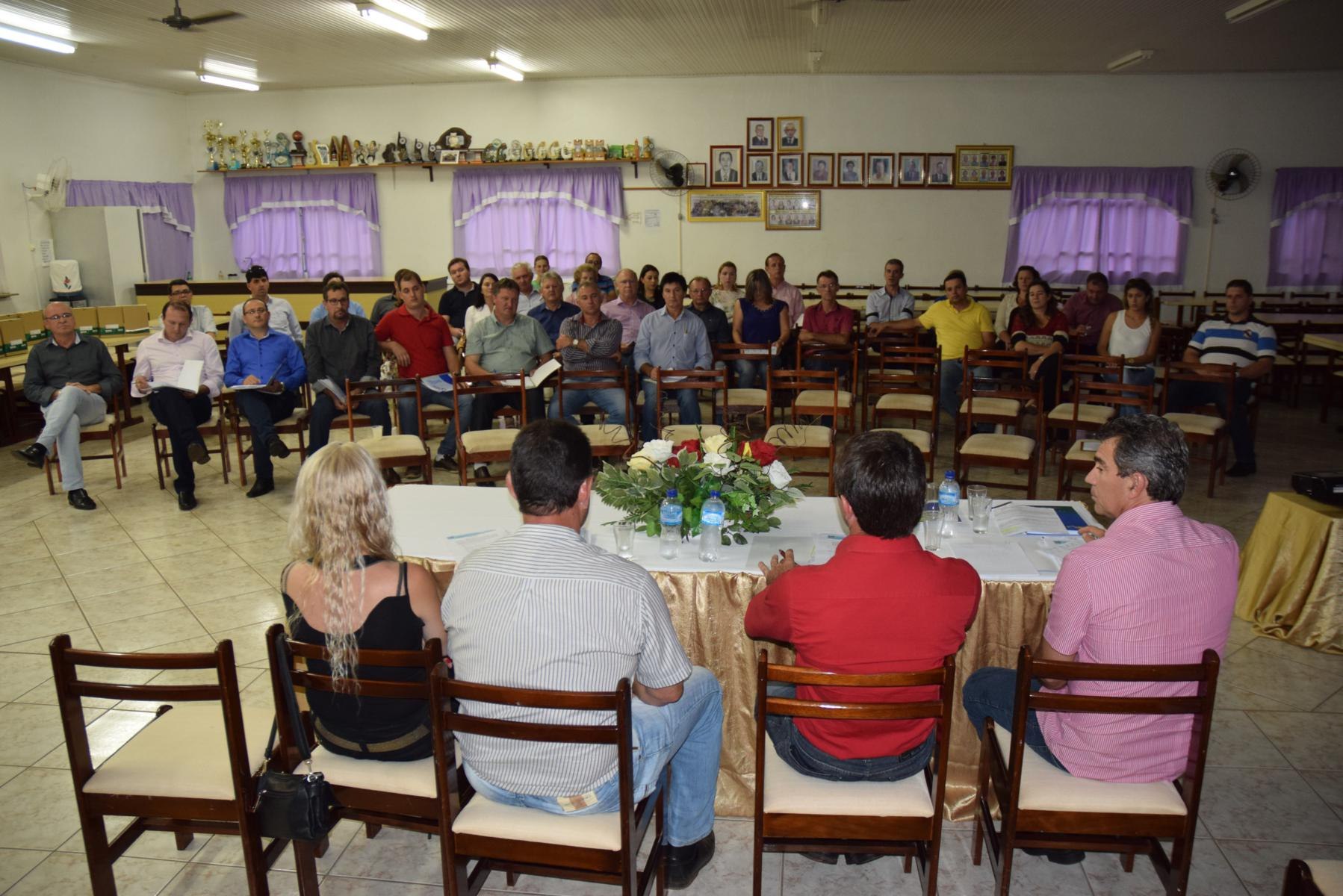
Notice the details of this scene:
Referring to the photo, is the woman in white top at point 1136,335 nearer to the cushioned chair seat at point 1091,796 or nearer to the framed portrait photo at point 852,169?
the framed portrait photo at point 852,169

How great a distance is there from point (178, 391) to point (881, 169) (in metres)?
8.06

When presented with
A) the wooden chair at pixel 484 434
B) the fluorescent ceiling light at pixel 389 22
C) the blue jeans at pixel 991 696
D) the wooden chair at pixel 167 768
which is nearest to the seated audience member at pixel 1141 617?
the blue jeans at pixel 991 696

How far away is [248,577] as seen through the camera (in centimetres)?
493

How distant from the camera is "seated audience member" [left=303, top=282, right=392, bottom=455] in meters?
6.47

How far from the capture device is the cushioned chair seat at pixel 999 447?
5387 mm

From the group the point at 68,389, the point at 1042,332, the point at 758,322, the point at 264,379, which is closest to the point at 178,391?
the point at 264,379

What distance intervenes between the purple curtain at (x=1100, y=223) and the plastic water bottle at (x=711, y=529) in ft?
31.0

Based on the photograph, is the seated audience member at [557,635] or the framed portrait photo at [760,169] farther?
the framed portrait photo at [760,169]

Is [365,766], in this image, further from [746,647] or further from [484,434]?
[484,434]

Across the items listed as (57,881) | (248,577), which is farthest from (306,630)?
(248,577)

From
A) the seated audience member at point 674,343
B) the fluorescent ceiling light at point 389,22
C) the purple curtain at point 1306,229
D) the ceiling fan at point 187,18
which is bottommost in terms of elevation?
the seated audience member at point 674,343

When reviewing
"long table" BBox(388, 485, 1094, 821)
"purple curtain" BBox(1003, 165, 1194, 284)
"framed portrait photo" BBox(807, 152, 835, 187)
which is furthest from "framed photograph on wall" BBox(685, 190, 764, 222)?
"long table" BBox(388, 485, 1094, 821)

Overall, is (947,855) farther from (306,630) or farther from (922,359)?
(922,359)

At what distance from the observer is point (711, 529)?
3.00m
